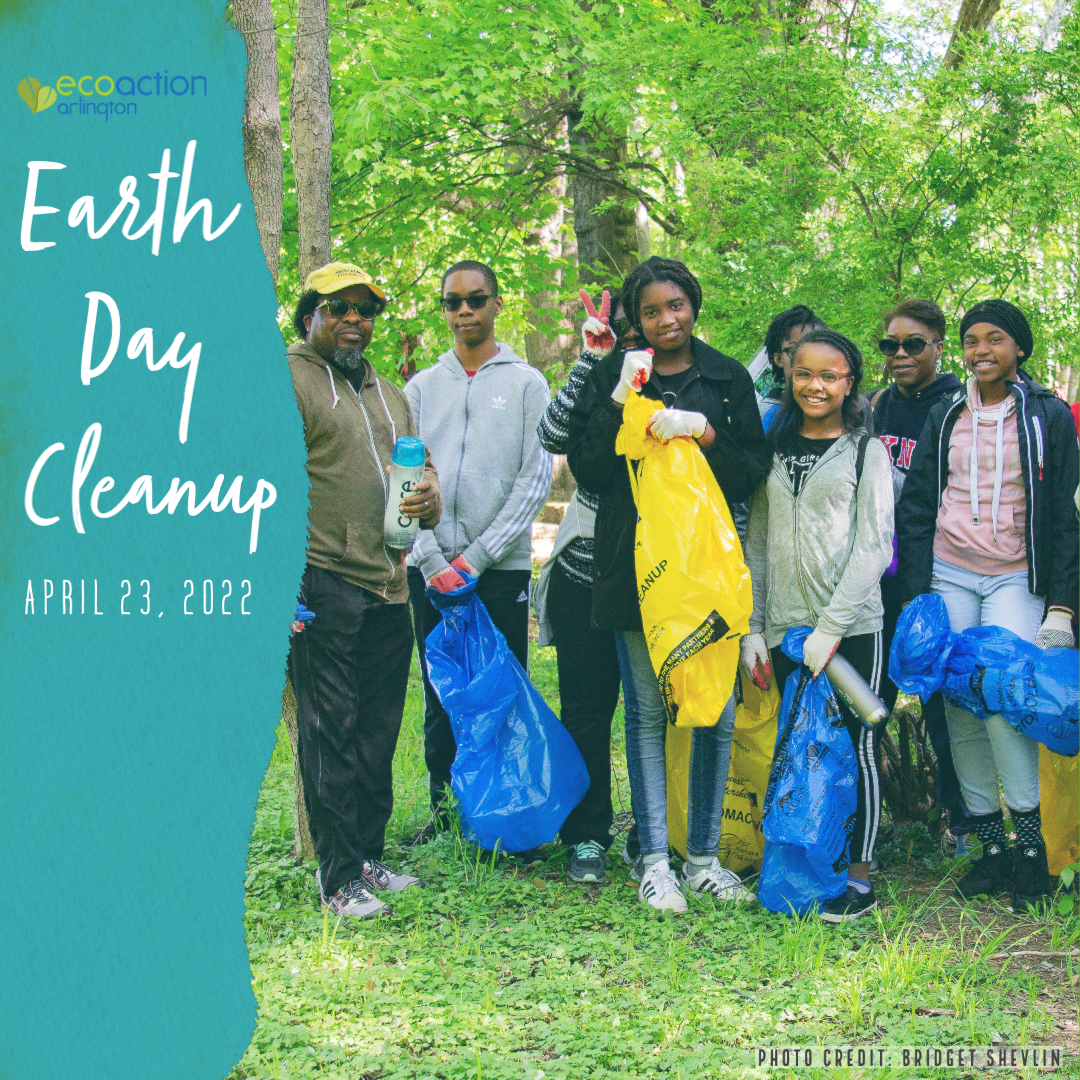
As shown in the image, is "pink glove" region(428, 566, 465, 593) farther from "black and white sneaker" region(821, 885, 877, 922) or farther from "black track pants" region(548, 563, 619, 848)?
"black and white sneaker" region(821, 885, 877, 922)

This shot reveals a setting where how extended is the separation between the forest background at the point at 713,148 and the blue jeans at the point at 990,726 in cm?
173

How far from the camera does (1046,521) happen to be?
3.43 metres

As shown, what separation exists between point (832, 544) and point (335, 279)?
5.96 feet

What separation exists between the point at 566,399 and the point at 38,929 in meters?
2.20

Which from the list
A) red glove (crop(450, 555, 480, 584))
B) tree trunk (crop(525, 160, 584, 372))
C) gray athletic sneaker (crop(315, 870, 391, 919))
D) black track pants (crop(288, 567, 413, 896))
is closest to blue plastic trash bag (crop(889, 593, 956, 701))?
red glove (crop(450, 555, 480, 584))

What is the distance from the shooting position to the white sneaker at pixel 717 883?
346 centimetres

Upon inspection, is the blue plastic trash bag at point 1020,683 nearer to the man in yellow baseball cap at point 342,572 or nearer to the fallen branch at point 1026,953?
the fallen branch at point 1026,953

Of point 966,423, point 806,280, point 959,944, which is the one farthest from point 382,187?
point 959,944

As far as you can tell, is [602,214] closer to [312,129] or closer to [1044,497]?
[312,129]

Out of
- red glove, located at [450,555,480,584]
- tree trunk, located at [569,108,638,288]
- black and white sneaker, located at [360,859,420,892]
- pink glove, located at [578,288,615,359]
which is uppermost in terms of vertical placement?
tree trunk, located at [569,108,638,288]

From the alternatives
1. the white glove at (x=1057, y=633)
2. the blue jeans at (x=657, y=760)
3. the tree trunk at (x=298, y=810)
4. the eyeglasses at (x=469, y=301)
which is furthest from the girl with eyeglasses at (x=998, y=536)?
→ the tree trunk at (x=298, y=810)

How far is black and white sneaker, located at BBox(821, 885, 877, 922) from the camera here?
329 centimetres

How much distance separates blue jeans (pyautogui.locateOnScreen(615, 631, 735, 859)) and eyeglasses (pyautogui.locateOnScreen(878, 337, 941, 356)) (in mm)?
1511

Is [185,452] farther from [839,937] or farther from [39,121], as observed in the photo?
[839,937]
